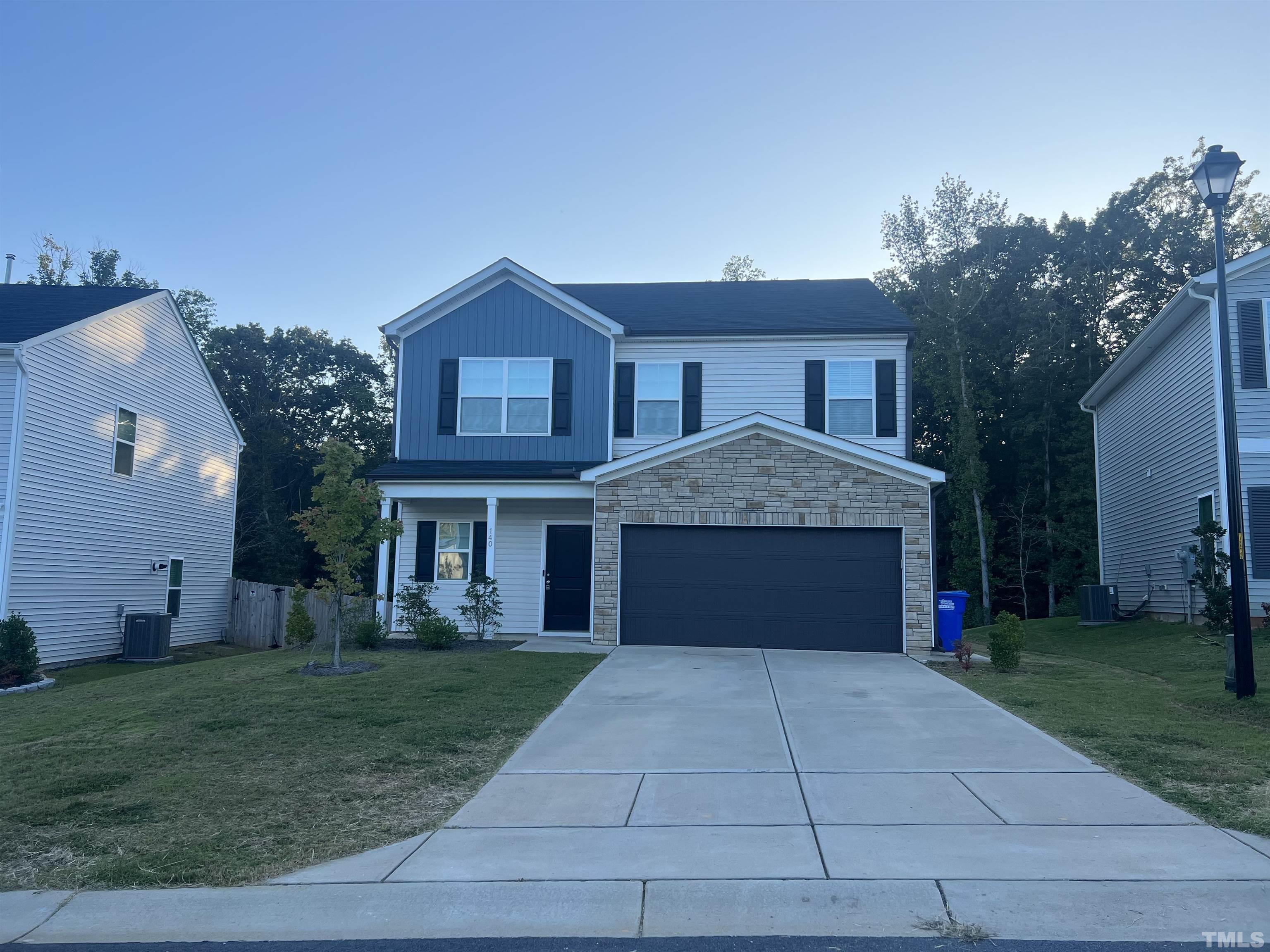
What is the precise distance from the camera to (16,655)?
13930 mm

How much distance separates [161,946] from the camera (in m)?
4.57

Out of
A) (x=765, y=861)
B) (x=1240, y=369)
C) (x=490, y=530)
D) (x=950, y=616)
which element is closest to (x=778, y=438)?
(x=950, y=616)

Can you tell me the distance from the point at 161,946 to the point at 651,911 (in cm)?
239

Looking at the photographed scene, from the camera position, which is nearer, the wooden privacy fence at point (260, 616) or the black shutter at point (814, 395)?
the black shutter at point (814, 395)

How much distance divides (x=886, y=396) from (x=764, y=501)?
398cm

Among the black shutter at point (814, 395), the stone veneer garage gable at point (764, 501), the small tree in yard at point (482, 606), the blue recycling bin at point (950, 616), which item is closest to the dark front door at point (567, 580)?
the small tree in yard at point (482, 606)

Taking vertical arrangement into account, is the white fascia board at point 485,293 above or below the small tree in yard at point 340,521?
above

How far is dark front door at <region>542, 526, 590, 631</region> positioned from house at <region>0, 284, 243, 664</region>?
840cm

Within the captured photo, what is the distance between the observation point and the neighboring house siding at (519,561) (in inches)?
684

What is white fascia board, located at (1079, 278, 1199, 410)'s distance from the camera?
1666cm

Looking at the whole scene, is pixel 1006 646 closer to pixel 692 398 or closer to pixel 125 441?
pixel 692 398

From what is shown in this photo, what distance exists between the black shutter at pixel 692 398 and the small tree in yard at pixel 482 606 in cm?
473

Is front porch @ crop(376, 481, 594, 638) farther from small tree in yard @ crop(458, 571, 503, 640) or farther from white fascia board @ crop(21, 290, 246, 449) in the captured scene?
white fascia board @ crop(21, 290, 246, 449)

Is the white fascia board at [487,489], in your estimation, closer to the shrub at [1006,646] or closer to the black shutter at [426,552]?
the black shutter at [426,552]
